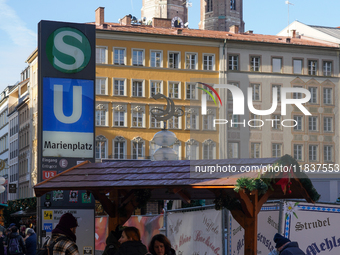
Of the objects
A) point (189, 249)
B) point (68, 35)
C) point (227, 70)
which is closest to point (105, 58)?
point (227, 70)

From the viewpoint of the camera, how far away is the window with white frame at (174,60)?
60000 mm

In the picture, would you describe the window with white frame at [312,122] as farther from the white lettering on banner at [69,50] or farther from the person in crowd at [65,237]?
the white lettering on banner at [69,50]

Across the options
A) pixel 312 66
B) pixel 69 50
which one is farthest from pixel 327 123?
pixel 312 66

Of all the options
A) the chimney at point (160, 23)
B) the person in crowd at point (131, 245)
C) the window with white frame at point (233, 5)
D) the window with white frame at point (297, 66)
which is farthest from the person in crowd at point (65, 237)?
the window with white frame at point (233, 5)

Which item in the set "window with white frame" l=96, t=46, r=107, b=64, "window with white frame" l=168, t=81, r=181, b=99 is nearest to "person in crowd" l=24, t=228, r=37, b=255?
"window with white frame" l=96, t=46, r=107, b=64

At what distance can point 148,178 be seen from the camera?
10789mm

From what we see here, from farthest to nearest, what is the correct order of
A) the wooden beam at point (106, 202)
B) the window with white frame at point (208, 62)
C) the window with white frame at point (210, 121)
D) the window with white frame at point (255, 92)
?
the window with white frame at point (208, 62) < the wooden beam at point (106, 202) < the window with white frame at point (255, 92) < the window with white frame at point (210, 121)

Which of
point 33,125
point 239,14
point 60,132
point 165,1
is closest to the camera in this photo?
point 60,132

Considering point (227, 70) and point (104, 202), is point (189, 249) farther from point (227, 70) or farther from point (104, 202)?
point (227, 70)

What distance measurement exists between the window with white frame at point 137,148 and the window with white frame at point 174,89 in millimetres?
5064

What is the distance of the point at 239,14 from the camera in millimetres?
147750

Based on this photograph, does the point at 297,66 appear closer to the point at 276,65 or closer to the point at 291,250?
the point at 276,65

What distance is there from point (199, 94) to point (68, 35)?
18.6 ft

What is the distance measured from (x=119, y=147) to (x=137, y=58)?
806 centimetres
